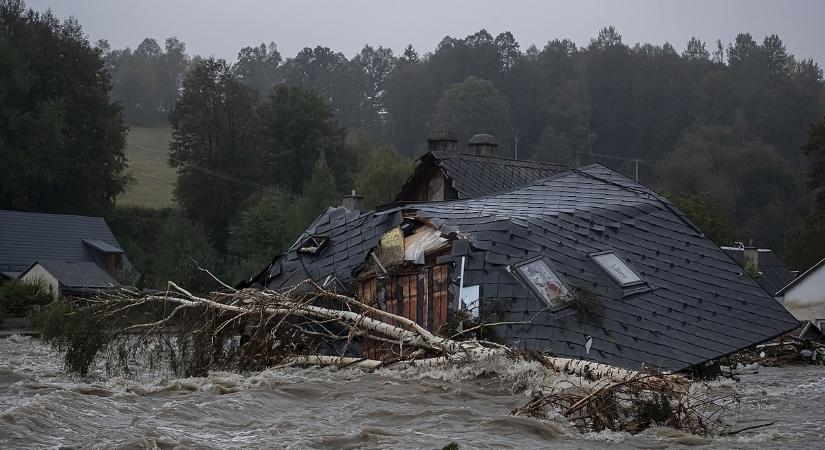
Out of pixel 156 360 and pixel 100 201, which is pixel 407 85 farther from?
pixel 156 360

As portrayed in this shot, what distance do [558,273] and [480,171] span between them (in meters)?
12.0

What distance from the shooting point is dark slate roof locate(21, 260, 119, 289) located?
37688 millimetres

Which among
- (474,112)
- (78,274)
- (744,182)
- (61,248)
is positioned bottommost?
(78,274)

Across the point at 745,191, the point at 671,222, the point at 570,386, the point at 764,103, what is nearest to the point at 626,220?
the point at 671,222

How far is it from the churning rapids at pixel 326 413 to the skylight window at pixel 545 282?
1.73 meters

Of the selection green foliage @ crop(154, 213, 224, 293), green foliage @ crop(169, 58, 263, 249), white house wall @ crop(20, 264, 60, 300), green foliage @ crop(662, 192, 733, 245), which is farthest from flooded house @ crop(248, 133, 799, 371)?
green foliage @ crop(169, 58, 263, 249)

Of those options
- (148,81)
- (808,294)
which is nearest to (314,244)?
(808,294)

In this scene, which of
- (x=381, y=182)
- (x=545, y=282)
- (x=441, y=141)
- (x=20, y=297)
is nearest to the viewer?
(x=545, y=282)

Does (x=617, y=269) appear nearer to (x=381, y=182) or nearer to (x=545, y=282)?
(x=545, y=282)

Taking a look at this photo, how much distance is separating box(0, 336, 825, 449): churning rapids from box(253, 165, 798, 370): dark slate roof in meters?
1.00

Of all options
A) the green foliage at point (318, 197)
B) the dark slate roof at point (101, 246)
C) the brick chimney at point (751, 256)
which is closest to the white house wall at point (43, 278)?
→ the dark slate roof at point (101, 246)

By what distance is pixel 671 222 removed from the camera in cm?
1809

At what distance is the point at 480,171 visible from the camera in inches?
1070

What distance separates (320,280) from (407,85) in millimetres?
86826
